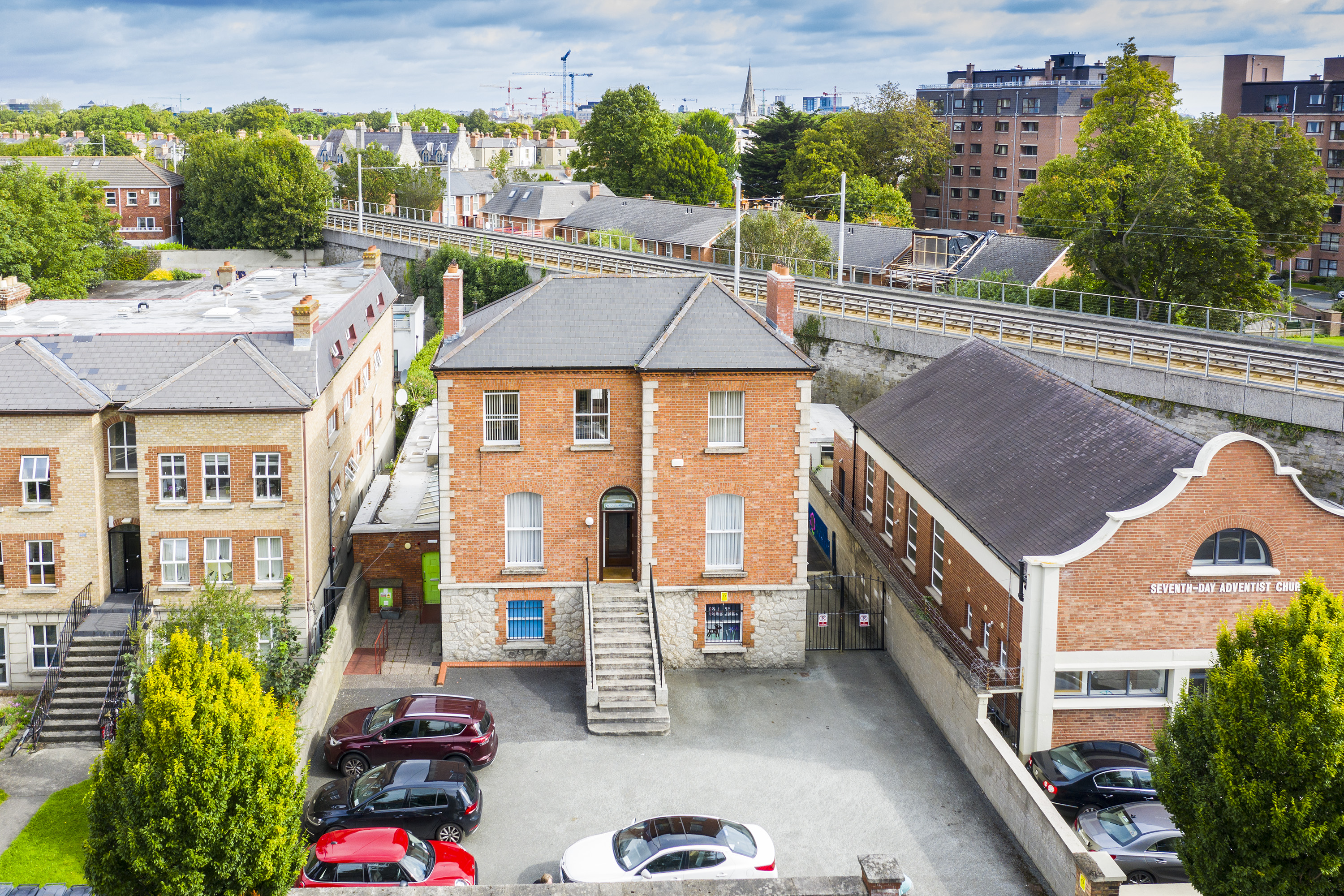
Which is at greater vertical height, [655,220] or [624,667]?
[655,220]

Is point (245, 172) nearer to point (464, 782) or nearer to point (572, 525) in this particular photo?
point (572, 525)

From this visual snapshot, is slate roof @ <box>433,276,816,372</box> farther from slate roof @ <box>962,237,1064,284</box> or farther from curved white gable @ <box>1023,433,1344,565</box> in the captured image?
slate roof @ <box>962,237,1064,284</box>

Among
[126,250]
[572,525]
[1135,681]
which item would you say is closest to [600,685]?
[572,525]

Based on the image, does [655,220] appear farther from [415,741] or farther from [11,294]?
[415,741]

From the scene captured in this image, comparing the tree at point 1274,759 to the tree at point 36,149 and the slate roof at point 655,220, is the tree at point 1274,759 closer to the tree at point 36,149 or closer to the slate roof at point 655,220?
the slate roof at point 655,220

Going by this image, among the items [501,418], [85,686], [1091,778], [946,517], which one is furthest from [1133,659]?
[85,686]

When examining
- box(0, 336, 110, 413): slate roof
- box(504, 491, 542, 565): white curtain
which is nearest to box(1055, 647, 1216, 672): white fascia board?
box(504, 491, 542, 565): white curtain

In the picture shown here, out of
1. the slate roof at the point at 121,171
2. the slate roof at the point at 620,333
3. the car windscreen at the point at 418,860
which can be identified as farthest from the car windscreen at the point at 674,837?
the slate roof at the point at 121,171
